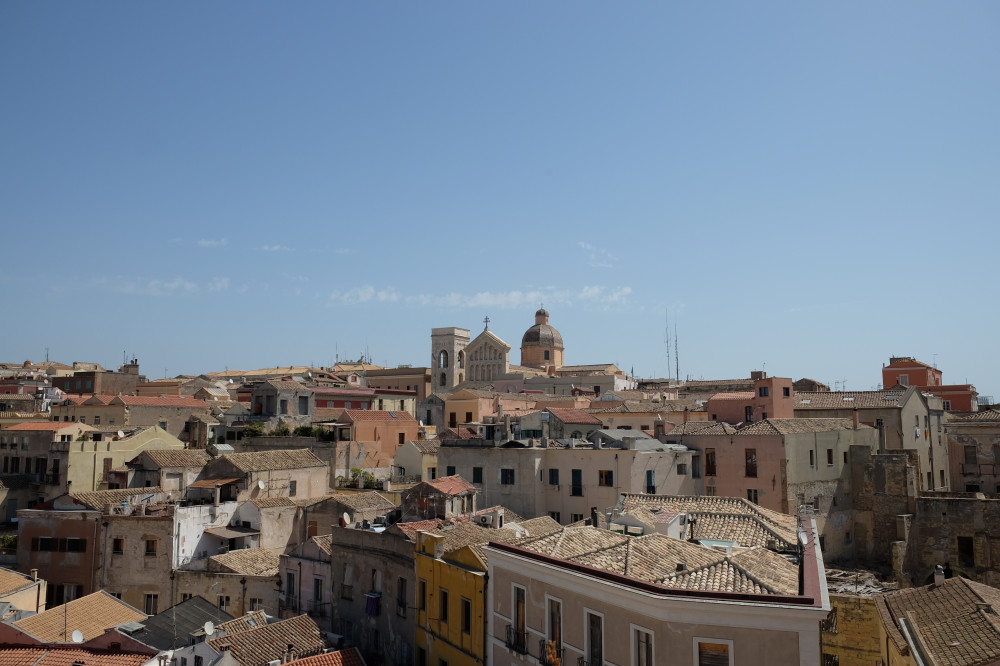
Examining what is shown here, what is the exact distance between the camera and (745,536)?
1745 centimetres

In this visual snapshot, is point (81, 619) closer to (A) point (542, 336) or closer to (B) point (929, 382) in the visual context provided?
(B) point (929, 382)

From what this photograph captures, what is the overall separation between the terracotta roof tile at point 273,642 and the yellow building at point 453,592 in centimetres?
312

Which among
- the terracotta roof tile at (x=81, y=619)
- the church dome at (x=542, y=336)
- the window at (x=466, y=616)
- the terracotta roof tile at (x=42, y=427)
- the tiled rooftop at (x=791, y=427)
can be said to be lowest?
the terracotta roof tile at (x=81, y=619)

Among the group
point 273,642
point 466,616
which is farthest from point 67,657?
point 466,616

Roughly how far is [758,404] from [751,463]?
339 inches

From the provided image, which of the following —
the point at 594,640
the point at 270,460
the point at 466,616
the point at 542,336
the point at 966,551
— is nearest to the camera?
the point at 594,640

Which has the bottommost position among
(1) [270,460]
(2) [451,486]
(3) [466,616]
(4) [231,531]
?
(4) [231,531]

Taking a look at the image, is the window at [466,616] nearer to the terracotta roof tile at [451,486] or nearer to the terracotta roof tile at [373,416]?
the terracotta roof tile at [451,486]

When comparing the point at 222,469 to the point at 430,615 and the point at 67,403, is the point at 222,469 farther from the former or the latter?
the point at 67,403

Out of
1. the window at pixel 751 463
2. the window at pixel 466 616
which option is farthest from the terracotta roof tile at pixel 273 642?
the window at pixel 751 463

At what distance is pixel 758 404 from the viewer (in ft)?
140

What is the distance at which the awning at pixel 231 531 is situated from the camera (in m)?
31.0

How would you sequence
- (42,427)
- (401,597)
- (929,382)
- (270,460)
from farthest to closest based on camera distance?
(929,382)
(42,427)
(270,460)
(401,597)

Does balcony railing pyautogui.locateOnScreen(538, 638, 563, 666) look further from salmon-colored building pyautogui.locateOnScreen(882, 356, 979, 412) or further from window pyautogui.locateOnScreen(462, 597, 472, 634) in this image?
salmon-colored building pyautogui.locateOnScreen(882, 356, 979, 412)
